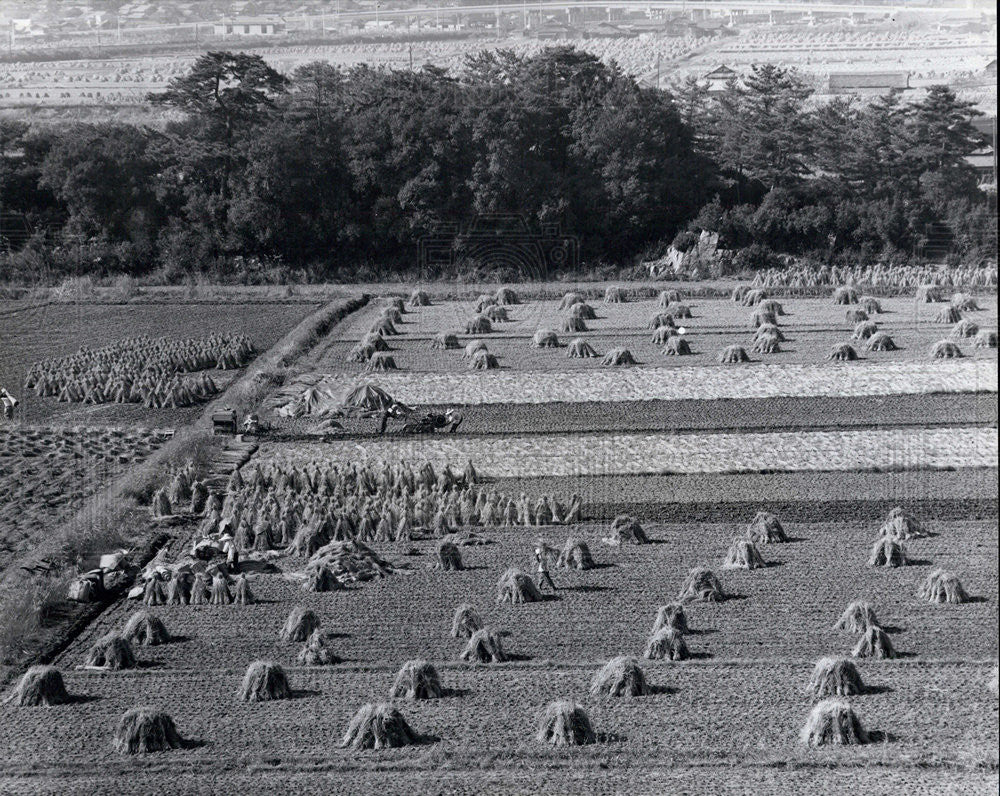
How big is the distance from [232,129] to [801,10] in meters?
21.0

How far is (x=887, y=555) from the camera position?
2103 centimetres

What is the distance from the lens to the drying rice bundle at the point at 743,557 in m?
21.1

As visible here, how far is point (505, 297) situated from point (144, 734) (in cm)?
3221

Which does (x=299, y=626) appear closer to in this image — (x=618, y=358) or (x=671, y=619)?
(x=671, y=619)

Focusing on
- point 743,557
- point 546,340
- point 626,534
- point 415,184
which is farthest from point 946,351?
point 415,184

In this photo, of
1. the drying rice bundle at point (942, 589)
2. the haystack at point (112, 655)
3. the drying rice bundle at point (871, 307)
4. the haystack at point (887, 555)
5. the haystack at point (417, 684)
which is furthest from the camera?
the drying rice bundle at point (871, 307)

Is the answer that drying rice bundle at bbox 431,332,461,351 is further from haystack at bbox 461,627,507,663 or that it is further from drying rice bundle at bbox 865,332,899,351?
haystack at bbox 461,627,507,663

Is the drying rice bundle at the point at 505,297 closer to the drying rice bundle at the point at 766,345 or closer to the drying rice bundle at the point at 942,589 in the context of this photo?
the drying rice bundle at the point at 766,345

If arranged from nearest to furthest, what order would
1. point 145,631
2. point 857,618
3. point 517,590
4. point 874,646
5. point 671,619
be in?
1. point 874,646
2. point 857,618
3. point 671,619
4. point 145,631
5. point 517,590

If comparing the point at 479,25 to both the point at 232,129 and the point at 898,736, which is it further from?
the point at 898,736

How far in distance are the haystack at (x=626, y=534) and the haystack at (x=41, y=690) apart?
8.33 meters

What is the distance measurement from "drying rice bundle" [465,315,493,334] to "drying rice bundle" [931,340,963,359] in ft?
38.0

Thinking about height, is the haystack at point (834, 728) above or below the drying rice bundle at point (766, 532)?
above

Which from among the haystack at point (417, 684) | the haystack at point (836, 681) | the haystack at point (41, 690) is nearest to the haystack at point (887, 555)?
the haystack at point (836, 681)
